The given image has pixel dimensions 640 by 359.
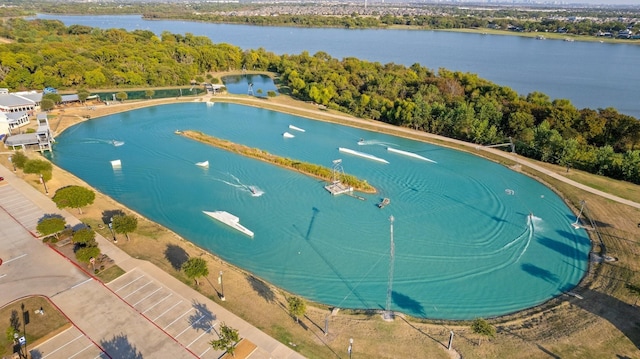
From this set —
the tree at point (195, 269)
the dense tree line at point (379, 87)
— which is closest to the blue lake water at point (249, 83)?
the dense tree line at point (379, 87)

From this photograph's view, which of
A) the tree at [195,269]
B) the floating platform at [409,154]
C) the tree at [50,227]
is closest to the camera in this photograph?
the tree at [195,269]

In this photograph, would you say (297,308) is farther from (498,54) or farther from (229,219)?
(498,54)

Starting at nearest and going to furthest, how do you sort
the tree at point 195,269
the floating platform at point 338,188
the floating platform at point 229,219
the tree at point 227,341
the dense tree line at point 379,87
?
the tree at point 227,341
the tree at point 195,269
the floating platform at point 229,219
the floating platform at point 338,188
the dense tree line at point 379,87

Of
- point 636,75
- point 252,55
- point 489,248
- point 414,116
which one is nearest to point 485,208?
point 489,248

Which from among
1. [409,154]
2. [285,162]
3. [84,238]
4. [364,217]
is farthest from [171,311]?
[409,154]

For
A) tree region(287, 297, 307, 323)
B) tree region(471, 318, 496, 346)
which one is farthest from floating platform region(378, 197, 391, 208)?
tree region(287, 297, 307, 323)

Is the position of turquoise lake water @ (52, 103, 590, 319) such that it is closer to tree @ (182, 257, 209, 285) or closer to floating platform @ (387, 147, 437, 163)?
floating platform @ (387, 147, 437, 163)

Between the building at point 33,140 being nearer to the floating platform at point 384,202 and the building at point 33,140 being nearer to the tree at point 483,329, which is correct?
the floating platform at point 384,202
